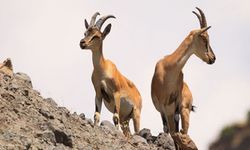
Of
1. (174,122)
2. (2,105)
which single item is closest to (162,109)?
(174,122)

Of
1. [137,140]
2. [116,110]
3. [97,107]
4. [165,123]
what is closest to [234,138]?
[165,123]

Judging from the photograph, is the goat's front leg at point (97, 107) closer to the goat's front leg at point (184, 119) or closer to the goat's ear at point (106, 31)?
the goat's ear at point (106, 31)

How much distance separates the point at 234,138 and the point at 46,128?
56336 mm

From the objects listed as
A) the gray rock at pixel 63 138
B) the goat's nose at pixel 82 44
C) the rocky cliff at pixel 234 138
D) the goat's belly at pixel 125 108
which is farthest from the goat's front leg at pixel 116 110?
the rocky cliff at pixel 234 138

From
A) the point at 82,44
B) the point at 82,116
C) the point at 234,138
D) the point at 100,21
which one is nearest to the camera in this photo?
the point at 82,116

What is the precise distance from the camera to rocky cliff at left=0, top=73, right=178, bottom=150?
17.4m

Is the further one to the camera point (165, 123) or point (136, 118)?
point (136, 118)

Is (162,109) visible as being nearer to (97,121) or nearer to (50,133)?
(97,121)

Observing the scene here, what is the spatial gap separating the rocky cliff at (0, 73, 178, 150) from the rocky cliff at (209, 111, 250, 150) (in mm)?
49022

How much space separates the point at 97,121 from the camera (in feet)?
77.8

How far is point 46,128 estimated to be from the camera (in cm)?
1831

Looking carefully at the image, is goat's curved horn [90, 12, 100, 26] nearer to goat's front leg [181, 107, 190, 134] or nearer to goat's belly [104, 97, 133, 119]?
goat's belly [104, 97, 133, 119]

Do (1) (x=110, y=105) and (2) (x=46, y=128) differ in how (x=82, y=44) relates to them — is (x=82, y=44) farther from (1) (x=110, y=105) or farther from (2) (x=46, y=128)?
(2) (x=46, y=128)

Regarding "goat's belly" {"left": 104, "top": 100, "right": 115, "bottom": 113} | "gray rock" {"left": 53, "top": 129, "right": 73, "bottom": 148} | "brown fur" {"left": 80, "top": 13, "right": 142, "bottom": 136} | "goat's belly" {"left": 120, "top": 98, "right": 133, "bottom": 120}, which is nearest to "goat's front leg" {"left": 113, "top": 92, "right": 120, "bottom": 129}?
"brown fur" {"left": 80, "top": 13, "right": 142, "bottom": 136}
